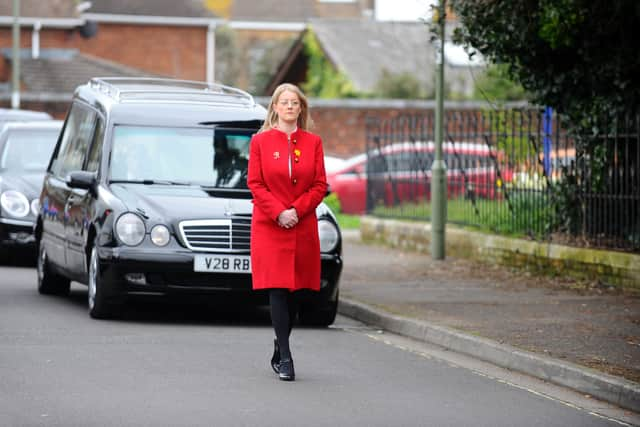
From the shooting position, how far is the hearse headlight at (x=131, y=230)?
37.8ft

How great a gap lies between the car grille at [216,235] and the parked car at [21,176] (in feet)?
20.4

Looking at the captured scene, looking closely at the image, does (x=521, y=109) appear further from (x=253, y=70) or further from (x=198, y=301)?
(x=253, y=70)

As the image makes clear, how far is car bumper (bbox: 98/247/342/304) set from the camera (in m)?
11.4

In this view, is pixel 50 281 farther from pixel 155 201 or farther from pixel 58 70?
pixel 58 70

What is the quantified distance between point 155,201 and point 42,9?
138 feet

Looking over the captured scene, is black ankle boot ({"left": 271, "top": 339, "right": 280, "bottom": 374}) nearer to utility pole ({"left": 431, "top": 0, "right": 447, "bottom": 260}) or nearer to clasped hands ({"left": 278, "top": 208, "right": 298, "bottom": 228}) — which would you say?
clasped hands ({"left": 278, "top": 208, "right": 298, "bottom": 228})

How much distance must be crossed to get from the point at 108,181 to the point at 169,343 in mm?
2229

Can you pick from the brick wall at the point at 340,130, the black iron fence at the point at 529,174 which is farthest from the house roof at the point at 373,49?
the black iron fence at the point at 529,174

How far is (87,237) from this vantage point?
477 inches

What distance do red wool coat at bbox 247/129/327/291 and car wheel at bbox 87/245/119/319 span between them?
291 centimetres

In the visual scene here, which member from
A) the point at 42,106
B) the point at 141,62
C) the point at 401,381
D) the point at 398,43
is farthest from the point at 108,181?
the point at 141,62

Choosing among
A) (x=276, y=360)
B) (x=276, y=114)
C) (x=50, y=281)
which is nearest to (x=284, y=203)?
(x=276, y=114)

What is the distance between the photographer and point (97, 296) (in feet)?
38.6

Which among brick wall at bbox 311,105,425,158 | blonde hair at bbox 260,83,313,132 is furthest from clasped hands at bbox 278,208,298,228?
brick wall at bbox 311,105,425,158
